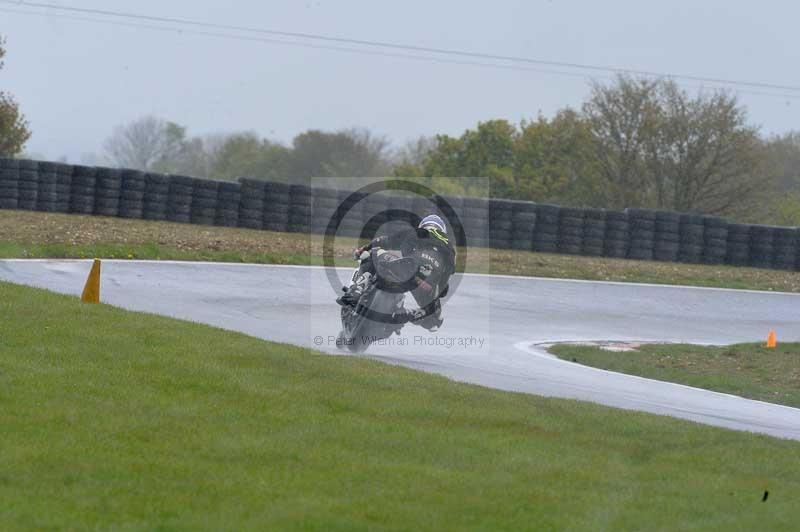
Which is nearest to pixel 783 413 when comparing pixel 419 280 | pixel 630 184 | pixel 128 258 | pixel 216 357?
pixel 419 280

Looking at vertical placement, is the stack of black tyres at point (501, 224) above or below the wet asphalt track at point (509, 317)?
above

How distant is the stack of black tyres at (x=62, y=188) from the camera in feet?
90.0

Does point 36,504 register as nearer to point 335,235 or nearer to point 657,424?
point 657,424

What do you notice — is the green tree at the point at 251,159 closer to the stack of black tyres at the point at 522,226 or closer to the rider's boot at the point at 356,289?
the stack of black tyres at the point at 522,226

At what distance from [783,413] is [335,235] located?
1807 centimetres

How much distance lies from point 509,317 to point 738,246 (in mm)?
14957

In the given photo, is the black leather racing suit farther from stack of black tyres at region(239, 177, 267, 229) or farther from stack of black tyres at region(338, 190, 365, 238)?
stack of black tyres at region(239, 177, 267, 229)

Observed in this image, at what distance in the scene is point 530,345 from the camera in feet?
48.6

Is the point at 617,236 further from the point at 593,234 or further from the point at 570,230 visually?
the point at 570,230

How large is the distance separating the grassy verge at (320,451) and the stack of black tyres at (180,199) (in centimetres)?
1797

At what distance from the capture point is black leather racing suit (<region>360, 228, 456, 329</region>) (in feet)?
39.2

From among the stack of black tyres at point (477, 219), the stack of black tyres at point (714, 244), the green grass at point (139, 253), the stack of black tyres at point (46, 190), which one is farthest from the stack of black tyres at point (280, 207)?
the stack of black tyres at point (714, 244)

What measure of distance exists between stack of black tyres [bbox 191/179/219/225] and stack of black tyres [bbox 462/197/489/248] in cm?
617

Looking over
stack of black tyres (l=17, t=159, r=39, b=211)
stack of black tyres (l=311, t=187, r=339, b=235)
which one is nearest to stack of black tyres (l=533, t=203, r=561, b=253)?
stack of black tyres (l=311, t=187, r=339, b=235)
